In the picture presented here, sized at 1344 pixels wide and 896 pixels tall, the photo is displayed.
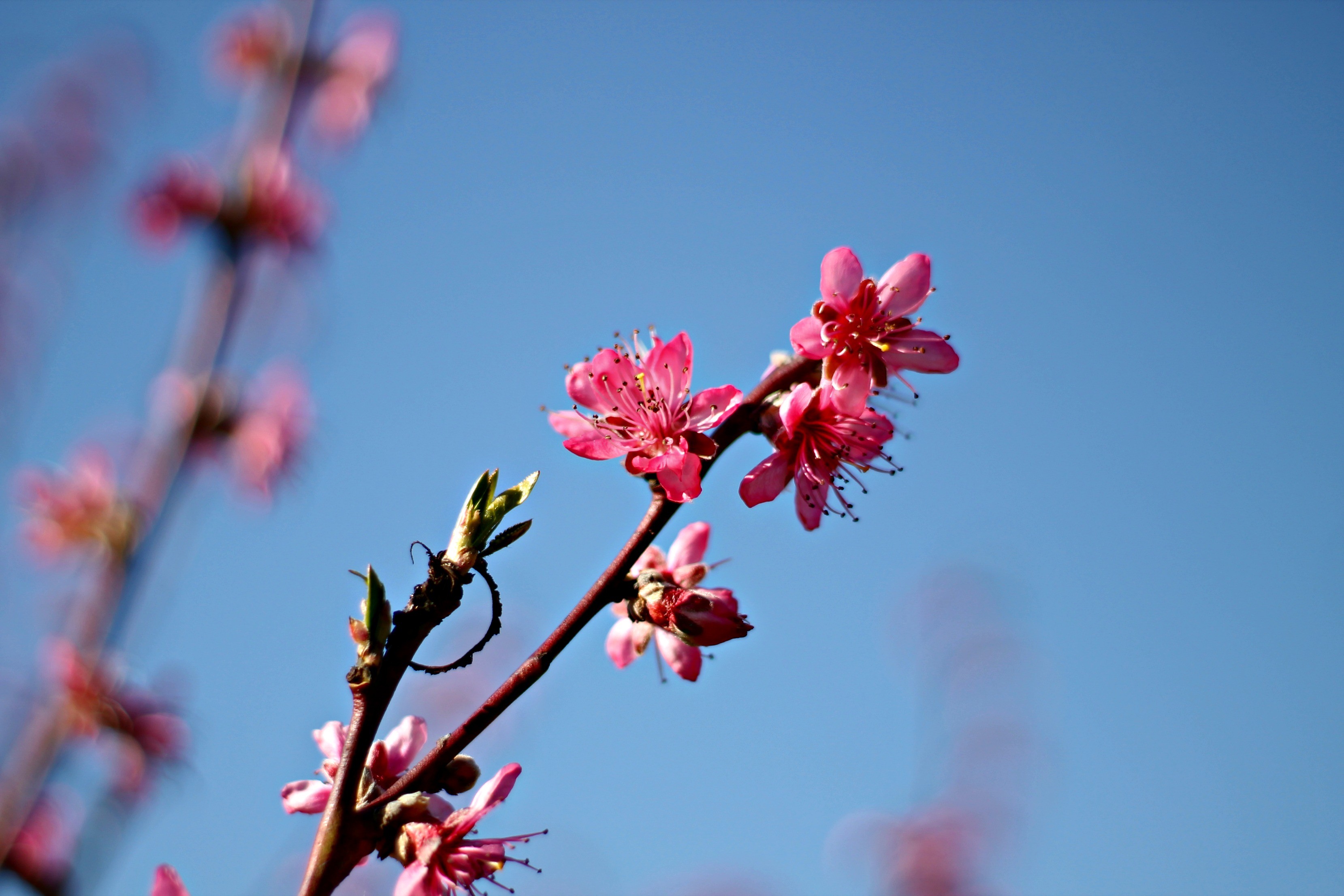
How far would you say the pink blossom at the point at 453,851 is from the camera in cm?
142

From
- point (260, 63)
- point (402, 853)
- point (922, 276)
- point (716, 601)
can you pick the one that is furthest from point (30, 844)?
point (260, 63)

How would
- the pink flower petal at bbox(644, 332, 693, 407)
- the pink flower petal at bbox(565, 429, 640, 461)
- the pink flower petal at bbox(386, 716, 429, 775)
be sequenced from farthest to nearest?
1. the pink flower petal at bbox(644, 332, 693, 407)
2. the pink flower petal at bbox(565, 429, 640, 461)
3. the pink flower petal at bbox(386, 716, 429, 775)

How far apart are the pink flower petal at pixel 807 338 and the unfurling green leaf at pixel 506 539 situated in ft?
2.02

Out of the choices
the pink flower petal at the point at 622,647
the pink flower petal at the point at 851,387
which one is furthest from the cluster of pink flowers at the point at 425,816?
the pink flower petal at the point at 851,387

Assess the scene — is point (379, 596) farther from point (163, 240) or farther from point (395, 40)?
point (395, 40)

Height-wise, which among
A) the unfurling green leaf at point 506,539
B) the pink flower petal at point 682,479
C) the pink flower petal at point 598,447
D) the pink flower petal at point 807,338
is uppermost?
the pink flower petal at point 807,338

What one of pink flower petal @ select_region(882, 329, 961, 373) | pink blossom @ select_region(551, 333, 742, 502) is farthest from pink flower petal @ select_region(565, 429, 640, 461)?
pink flower petal @ select_region(882, 329, 961, 373)

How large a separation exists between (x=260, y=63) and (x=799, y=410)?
14.7 ft

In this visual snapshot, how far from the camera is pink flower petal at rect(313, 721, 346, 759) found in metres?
1.69

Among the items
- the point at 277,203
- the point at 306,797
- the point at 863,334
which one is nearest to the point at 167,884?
the point at 306,797

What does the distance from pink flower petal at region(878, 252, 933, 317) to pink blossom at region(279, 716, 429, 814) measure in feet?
3.83

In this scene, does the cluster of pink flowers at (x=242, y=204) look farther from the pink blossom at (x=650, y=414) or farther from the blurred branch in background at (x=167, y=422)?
the pink blossom at (x=650, y=414)

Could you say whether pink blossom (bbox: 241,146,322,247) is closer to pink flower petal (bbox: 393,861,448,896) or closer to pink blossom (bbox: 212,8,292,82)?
pink blossom (bbox: 212,8,292,82)

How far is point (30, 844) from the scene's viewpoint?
9.71 feet
